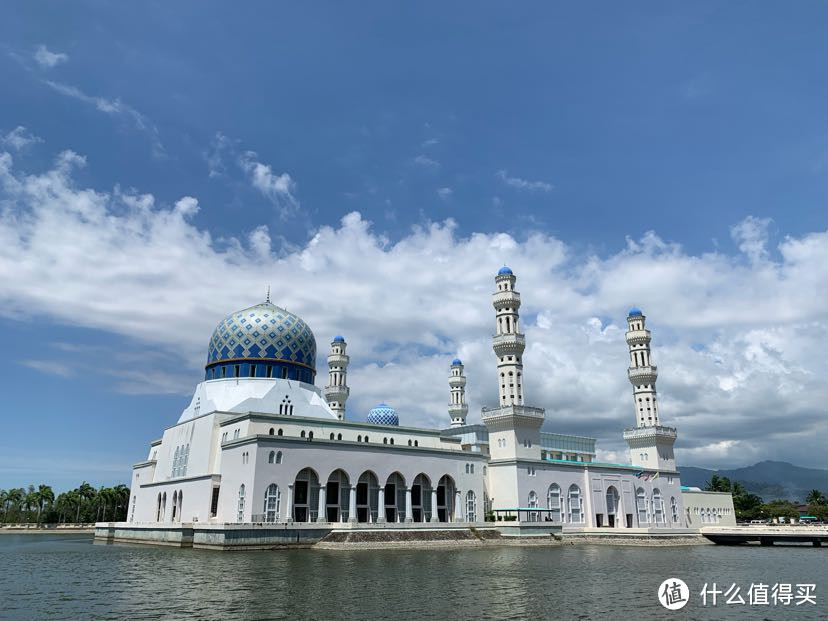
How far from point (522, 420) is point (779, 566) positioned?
25.9 m

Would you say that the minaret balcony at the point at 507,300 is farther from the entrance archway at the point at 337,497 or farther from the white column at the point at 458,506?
the entrance archway at the point at 337,497

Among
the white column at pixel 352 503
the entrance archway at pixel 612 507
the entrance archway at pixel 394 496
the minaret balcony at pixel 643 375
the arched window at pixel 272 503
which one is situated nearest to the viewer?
the arched window at pixel 272 503

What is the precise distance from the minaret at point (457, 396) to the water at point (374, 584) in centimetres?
4320

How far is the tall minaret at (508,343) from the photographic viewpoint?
6088 centimetres

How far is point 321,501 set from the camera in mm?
47625

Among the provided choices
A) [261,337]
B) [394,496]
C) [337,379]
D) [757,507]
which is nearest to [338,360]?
[337,379]

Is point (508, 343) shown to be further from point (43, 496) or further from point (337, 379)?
point (43, 496)

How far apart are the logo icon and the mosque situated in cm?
2363

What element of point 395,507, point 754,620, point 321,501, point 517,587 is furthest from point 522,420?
point 754,620

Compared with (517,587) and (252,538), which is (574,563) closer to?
(517,587)

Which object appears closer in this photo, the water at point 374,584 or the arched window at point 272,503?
the water at point 374,584

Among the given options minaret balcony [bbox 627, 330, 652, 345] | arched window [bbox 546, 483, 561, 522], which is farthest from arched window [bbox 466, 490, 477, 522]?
minaret balcony [bbox 627, 330, 652, 345]

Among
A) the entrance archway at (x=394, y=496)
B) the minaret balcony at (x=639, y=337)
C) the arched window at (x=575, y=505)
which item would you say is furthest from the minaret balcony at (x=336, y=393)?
the minaret balcony at (x=639, y=337)

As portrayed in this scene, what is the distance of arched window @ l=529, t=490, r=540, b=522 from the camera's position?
5725 cm
